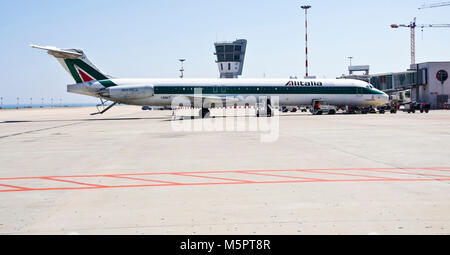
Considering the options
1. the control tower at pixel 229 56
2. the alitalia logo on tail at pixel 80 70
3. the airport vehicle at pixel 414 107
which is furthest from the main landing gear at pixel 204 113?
the control tower at pixel 229 56

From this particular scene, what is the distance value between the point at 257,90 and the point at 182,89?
821 cm

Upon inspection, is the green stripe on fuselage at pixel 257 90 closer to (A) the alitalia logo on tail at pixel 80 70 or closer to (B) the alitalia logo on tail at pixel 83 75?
(A) the alitalia logo on tail at pixel 80 70

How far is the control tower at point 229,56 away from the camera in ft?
430

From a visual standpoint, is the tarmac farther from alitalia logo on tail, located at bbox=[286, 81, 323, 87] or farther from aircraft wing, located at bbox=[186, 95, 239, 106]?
alitalia logo on tail, located at bbox=[286, 81, 323, 87]

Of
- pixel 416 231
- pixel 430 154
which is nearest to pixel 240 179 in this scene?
pixel 416 231

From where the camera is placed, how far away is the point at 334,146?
17875 millimetres

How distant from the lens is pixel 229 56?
432 feet

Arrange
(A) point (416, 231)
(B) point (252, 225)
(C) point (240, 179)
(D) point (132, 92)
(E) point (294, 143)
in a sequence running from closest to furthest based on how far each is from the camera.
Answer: (A) point (416, 231) < (B) point (252, 225) < (C) point (240, 179) < (E) point (294, 143) < (D) point (132, 92)

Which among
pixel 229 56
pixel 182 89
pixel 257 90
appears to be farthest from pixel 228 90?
pixel 229 56

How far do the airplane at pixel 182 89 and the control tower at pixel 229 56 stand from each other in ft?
276

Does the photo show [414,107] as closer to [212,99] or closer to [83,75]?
[212,99]
